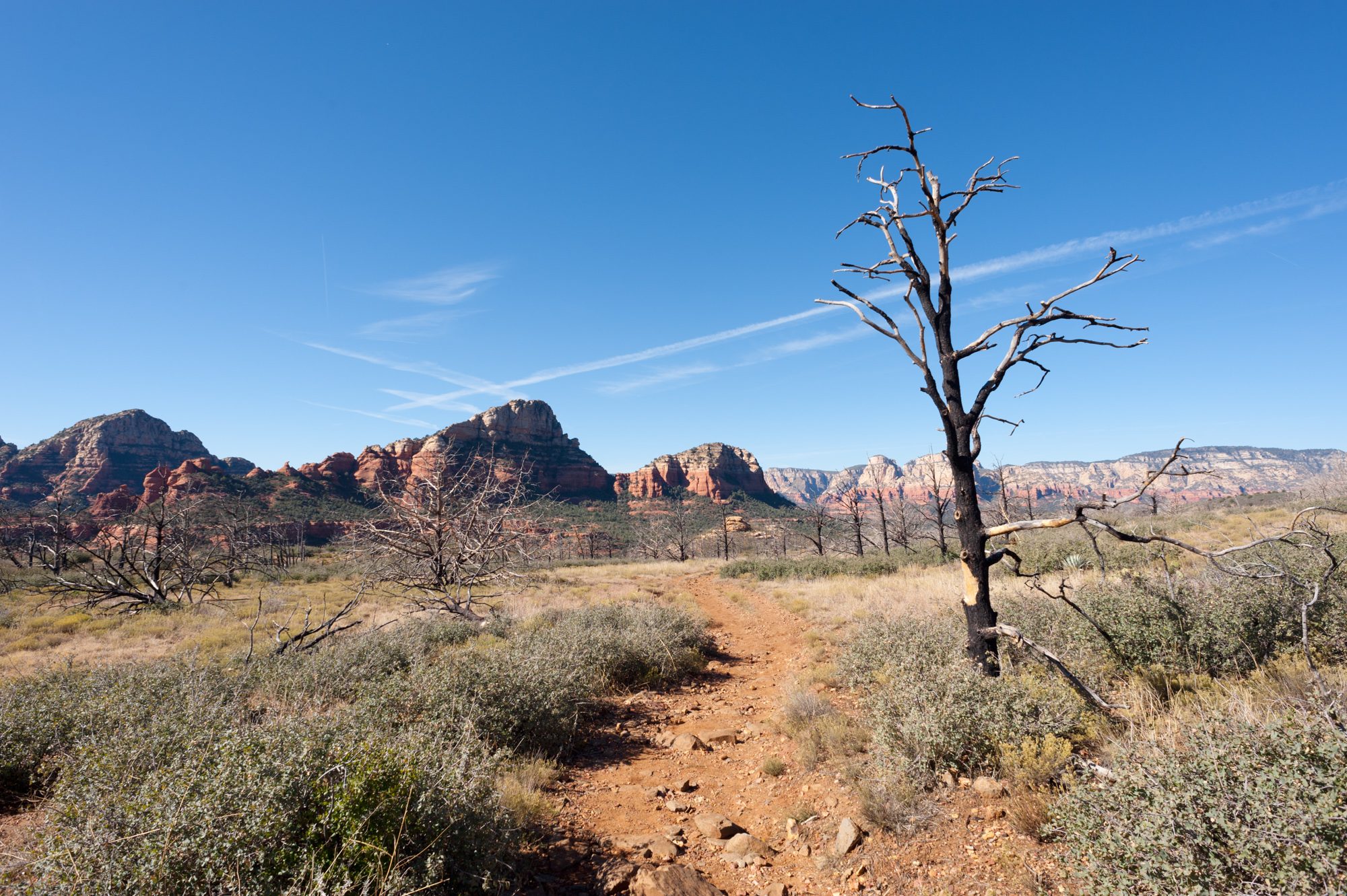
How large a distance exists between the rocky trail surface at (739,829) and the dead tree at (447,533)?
14.8ft

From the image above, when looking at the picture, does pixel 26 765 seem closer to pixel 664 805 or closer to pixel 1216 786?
pixel 664 805

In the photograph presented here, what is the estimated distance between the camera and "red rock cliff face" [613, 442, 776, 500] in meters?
145

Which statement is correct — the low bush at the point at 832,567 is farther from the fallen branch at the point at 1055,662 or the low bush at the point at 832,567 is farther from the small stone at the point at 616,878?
the small stone at the point at 616,878

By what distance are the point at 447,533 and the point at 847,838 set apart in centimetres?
903

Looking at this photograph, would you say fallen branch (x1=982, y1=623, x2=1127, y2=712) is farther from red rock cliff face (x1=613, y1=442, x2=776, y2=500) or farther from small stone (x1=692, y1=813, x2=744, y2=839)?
red rock cliff face (x1=613, y1=442, x2=776, y2=500)

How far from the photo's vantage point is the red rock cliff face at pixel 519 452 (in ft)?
337

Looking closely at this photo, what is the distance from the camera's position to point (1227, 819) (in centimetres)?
236

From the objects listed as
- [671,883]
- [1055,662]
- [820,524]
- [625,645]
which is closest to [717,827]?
[671,883]

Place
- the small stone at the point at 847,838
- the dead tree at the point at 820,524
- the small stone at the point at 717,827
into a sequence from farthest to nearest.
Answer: the dead tree at the point at 820,524
the small stone at the point at 717,827
the small stone at the point at 847,838

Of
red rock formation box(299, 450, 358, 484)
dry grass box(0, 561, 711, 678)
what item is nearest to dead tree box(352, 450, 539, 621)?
dry grass box(0, 561, 711, 678)

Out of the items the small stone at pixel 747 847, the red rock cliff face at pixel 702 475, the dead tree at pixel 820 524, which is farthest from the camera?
the red rock cliff face at pixel 702 475

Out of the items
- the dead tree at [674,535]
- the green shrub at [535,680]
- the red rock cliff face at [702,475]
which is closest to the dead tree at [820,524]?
the dead tree at [674,535]

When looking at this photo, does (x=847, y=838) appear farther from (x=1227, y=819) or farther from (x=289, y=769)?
(x=289, y=769)

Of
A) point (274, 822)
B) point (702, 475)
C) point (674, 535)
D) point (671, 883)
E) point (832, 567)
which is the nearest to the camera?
point (274, 822)
